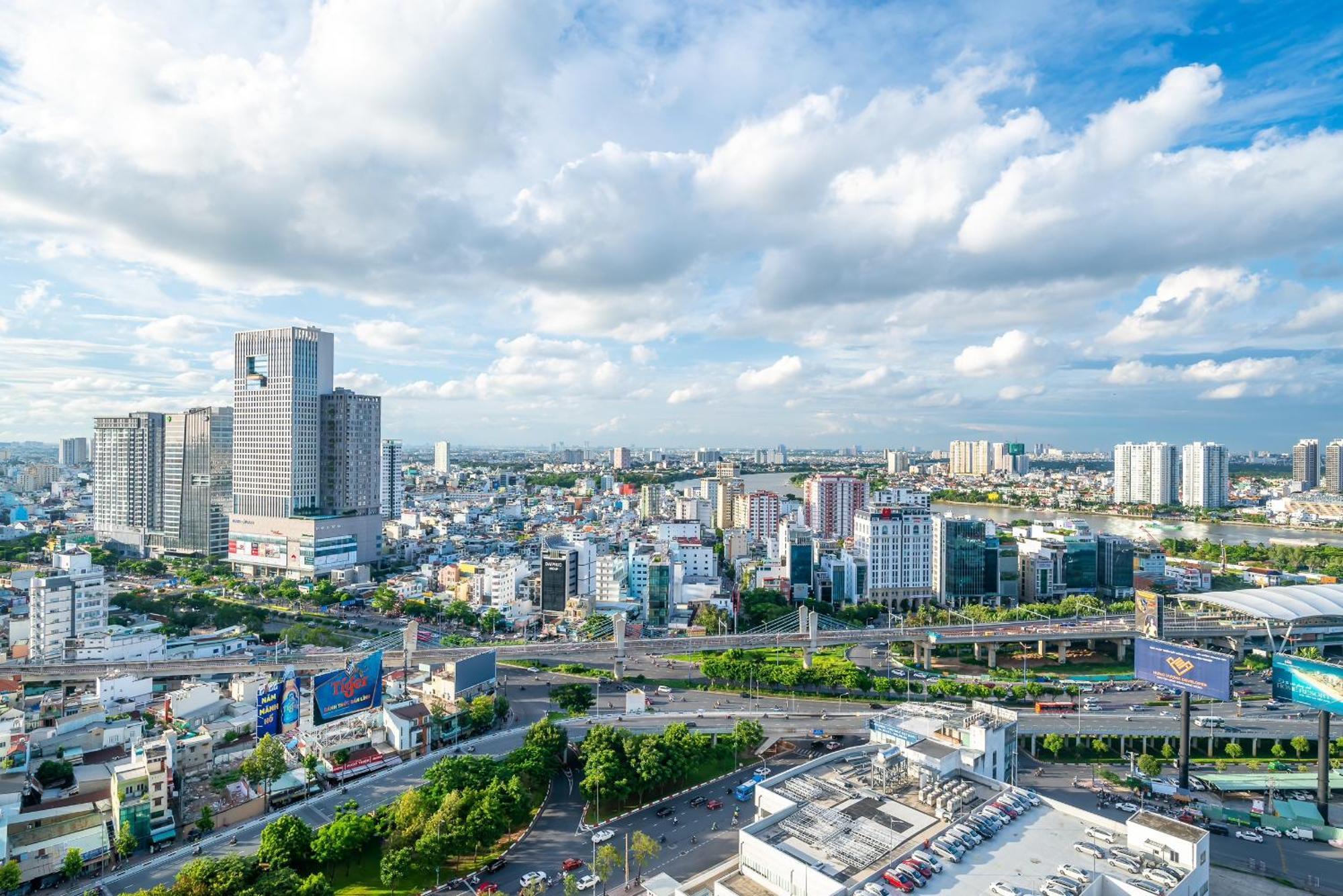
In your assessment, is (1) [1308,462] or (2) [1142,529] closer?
(2) [1142,529]

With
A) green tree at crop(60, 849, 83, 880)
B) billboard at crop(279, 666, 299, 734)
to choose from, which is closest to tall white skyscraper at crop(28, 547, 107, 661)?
billboard at crop(279, 666, 299, 734)

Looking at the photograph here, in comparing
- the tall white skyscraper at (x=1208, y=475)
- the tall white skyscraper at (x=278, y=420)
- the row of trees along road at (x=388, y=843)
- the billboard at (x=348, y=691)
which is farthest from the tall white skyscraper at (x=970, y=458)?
the row of trees along road at (x=388, y=843)

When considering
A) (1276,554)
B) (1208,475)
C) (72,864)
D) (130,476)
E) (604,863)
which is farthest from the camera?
(1208,475)

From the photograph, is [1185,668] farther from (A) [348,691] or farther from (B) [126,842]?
Answer: (B) [126,842]

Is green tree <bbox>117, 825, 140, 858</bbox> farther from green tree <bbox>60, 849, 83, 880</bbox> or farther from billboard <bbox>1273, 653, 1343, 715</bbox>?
billboard <bbox>1273, 653, 1343, 715</bbox>

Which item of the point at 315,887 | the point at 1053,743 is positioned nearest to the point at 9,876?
the point at 315,887

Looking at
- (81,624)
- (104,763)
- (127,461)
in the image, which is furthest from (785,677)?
(127,461)

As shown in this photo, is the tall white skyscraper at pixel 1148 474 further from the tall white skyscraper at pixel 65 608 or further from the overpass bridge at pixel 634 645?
the tall white skyscraper at pixel 65 608

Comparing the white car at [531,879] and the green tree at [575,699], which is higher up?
the green tree at [575,699]
